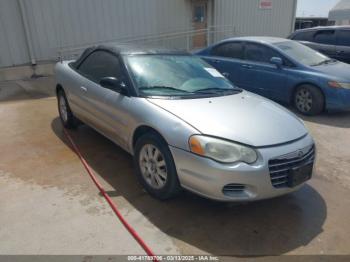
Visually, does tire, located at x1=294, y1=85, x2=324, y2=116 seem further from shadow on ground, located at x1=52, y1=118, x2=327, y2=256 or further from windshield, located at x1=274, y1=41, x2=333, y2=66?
shadow on ground, located at x1=52, y1=118, x2=327, y2=256

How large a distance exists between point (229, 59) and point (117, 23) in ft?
16.3

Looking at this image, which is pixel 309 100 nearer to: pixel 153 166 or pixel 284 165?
pixel 284 165

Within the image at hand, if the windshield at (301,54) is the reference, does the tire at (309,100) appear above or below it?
below

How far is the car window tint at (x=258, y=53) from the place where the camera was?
684 centimetres

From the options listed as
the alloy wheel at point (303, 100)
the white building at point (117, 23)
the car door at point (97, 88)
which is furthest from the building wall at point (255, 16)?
the car door at point (97, 88)

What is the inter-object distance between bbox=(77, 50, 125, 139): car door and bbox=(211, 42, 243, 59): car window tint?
12.4 feet

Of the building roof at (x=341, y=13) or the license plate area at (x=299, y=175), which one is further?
the building roof at (x=341, y=13)

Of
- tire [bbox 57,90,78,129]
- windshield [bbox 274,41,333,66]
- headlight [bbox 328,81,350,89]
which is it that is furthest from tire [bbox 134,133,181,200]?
windshield [bbox 274,41,333,66]

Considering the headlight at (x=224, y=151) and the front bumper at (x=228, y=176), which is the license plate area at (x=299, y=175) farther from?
the headlight at (x=224, y=151)

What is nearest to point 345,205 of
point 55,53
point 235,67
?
point 235,67

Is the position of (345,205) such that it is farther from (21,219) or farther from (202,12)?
(202,12)

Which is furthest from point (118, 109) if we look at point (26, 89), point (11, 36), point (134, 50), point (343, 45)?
point (343, 45)

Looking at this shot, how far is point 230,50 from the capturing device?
7535 millimetres

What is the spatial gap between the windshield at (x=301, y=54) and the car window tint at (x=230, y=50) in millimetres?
792
